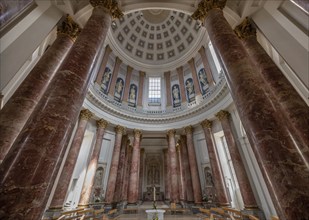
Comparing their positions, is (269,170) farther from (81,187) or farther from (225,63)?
(81,187)

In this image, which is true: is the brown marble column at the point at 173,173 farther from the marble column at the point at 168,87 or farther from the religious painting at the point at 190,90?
the religious painting at the point at 190,90

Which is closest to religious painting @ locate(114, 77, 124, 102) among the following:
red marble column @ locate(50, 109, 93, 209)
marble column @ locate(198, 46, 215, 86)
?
red marble column @ locate(50, 109, 93, 209)

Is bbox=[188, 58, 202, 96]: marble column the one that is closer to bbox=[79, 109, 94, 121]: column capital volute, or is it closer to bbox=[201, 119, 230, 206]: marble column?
bbox=[201, 119, 230, 206]: marble column

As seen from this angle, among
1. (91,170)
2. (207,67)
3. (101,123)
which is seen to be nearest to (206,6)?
(207,67)

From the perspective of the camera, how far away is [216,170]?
10742mm

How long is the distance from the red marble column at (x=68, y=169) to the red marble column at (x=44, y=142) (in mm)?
6508

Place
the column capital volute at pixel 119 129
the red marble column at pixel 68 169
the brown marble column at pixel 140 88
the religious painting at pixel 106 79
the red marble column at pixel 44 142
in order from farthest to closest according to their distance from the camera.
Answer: the brown marble column at pixel 140 88 → the religious painting at pixel 106 79 → the column capital volute at pixel 119 129 → the red marble column at pixel 68 169 → the red marble column at pixel 44 142

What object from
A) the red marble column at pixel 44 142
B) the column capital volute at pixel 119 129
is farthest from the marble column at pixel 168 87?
the red marble column at pixel 44 142

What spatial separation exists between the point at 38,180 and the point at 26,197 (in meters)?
0.26

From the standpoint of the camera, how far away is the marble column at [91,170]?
32.4ft

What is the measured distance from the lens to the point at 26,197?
2252 mm

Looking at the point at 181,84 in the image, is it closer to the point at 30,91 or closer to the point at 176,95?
the point at 176,95

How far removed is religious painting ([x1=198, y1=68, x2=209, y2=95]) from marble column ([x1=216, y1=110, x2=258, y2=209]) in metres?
3.98

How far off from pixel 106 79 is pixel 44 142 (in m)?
13.7
